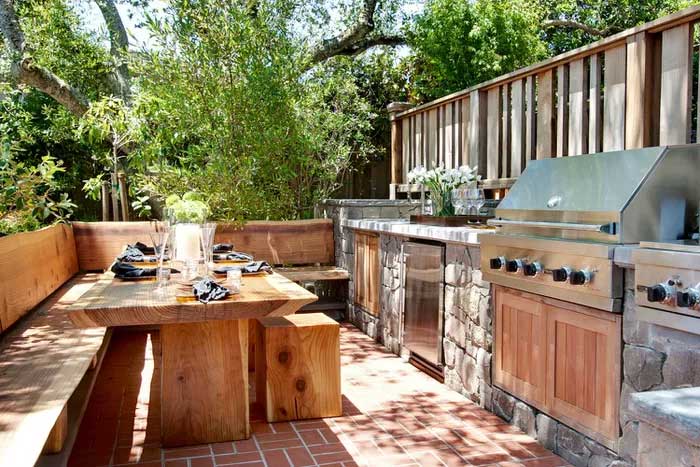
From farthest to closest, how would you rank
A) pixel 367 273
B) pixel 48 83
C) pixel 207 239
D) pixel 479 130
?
1. pixel 48 83
2. pixel 367 273
3. pixel 479 130
4. pixel 207 239

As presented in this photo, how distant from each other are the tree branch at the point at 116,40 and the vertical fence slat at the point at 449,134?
4464 mm

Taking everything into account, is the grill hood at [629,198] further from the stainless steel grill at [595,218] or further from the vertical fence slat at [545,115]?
the vertical fence slat at [545,115]

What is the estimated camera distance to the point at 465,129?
5.22 meters

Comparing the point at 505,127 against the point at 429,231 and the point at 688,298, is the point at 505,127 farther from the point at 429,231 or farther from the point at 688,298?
the point at 688,298

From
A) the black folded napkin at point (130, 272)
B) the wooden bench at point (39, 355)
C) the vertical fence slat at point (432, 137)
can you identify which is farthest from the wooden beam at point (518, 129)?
the wooden bench at point (39, 355)

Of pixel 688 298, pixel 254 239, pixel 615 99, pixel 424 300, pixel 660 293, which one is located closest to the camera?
pixel 688 298

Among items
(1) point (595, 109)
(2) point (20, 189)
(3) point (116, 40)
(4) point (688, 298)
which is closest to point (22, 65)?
(3) point (116, 40)

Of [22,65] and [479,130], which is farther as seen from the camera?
[22,65]

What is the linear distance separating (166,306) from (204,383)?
2.57ft

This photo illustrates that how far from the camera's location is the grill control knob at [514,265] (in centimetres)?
314

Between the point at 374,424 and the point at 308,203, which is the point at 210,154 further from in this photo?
the point at 374,424

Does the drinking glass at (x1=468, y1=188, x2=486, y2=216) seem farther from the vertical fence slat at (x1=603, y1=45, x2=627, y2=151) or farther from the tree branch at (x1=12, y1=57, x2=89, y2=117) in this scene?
the tree branch at (x1=12, y1=57, x2=89, y2=117)

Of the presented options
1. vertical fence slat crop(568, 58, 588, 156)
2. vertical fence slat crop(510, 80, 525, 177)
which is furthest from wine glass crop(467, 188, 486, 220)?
vertical fence slat crop(568, 58, 588, 156)

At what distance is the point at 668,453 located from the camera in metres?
1.37
